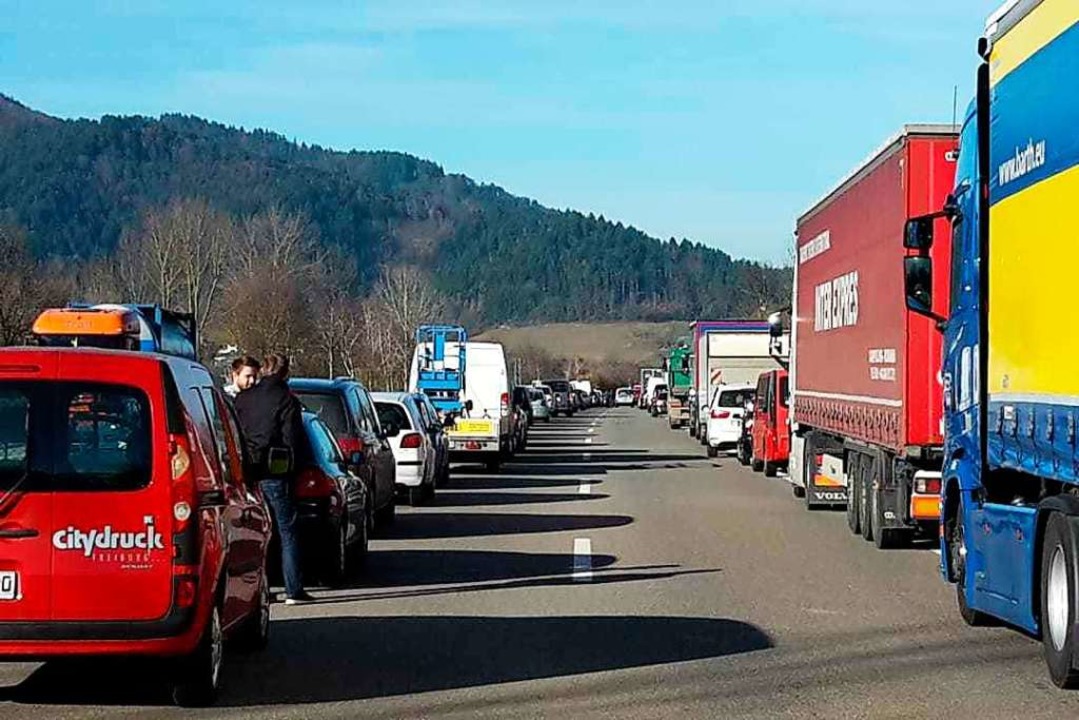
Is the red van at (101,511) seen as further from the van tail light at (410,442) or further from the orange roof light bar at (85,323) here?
the orange roof light bar at (85,323)

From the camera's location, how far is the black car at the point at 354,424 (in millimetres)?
16922

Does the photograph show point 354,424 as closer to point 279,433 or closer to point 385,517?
point 385,517

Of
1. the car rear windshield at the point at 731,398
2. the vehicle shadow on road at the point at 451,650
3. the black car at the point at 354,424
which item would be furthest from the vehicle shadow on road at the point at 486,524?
the car rear windshield at the point at 731,398

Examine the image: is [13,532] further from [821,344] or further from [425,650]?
[821,344]

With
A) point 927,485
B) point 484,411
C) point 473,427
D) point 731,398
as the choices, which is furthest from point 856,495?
point 731,398

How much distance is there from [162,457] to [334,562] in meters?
5.81

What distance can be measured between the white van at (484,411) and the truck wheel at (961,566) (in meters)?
20.2

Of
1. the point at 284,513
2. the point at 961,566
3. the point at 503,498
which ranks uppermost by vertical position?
the point at 284,513

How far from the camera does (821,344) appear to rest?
21562mm

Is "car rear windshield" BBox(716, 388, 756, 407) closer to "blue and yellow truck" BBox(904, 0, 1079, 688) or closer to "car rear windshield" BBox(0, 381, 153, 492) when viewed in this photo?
"blue and yellow truck" BBox(904, 0, 1079, 688)

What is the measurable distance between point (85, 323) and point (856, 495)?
14.6 m

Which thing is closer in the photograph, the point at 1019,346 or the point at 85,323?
the point at 1019,346

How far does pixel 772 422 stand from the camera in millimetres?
30500

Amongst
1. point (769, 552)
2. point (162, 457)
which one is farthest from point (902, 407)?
point (162, 457)
